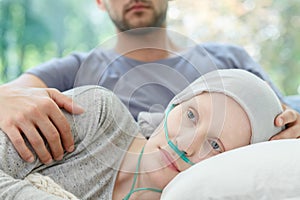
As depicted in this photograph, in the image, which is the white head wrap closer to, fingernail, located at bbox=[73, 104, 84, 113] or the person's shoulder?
fingernail, located at bbox=[73, 104, 84, 113]

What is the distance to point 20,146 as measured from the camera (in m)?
1.03

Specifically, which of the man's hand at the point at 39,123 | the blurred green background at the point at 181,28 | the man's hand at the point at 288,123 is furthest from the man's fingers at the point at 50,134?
the blurred green background at the point at 181,28

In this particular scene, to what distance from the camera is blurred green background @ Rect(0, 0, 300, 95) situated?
286 centimetres

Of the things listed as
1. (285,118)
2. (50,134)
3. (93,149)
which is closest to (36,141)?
(50,134)

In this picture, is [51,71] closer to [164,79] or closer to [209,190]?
[164,79]

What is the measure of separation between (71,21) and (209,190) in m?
2.18

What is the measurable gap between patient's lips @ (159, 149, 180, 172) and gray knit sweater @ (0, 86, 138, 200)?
12 centimetres

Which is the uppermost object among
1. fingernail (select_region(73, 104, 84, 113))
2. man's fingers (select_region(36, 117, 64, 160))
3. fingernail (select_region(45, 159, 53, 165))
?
fingernail (select_region(73, 104, 84, 113))

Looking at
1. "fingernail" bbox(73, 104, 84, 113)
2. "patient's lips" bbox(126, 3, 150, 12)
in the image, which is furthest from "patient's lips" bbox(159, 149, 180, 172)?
"patient's lips" bbox(126, 3, 150, 12)

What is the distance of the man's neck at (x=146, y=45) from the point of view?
122cm

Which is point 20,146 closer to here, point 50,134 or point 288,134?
point 50,134

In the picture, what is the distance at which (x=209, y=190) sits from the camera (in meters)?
0.93

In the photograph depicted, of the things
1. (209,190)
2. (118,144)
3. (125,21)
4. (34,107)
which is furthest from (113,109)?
(125,21)

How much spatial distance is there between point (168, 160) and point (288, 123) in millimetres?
333
